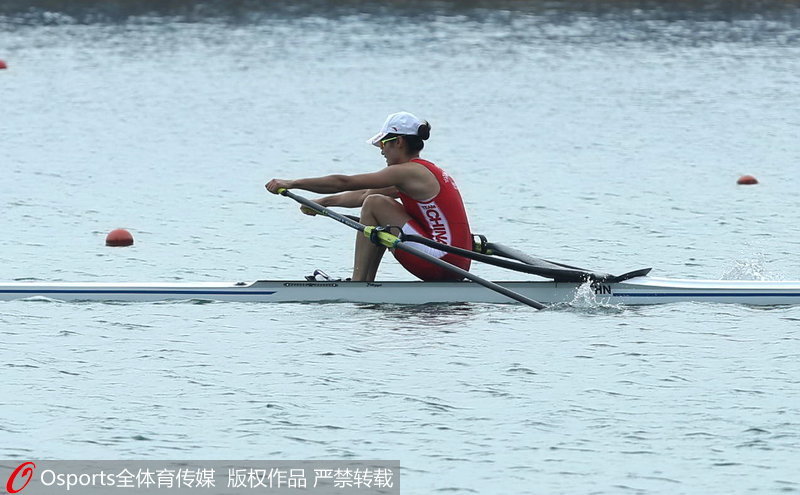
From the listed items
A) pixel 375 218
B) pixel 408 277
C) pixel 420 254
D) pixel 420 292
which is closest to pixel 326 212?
pixel 375 218

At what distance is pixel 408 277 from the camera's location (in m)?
15.3

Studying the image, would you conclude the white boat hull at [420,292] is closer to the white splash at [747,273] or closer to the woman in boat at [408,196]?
Result: the woman in boat at [408,196]

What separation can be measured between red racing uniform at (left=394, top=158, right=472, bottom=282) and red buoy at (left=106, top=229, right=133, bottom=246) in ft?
16.1

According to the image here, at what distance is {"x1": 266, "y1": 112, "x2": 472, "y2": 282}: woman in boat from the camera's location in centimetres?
1279

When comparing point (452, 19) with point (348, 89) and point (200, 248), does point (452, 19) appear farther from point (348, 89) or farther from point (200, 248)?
point (200, 248)

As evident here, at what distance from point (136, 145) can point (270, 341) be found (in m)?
14.9

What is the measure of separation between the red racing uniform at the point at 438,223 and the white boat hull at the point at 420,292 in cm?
20

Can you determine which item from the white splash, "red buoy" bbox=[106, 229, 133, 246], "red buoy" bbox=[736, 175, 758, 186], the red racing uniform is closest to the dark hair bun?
the red racing uniform

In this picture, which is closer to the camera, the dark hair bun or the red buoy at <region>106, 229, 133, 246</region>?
the dark hair bun

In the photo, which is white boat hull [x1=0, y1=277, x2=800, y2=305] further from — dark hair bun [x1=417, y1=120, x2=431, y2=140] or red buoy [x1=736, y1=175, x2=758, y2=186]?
red buoy [x1=736, y1=175, x2=758, y2=186]

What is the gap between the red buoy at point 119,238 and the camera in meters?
16.9

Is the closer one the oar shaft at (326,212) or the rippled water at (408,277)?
the rippled water at (408,277)

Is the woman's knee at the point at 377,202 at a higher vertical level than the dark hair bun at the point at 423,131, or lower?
lower

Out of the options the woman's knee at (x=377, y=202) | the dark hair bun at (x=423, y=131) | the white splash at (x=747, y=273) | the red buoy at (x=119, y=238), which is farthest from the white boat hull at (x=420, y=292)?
the red buoy at (x=119, y=238)
